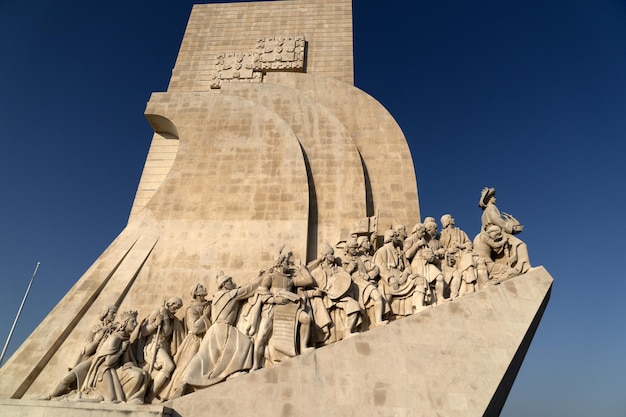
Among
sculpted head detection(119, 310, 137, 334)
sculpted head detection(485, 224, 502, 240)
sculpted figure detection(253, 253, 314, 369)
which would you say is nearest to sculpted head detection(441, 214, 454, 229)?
sculpted head detection(485, 224, 502, 240)

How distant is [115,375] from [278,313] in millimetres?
2178

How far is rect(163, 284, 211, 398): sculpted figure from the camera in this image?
5496mm

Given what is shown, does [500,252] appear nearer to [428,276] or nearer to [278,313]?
[428,276]

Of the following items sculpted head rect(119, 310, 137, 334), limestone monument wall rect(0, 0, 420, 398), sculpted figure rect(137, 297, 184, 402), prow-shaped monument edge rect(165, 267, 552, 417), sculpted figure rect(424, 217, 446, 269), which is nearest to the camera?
prow-shaped monument edge rect(165, 267, 552, 417)

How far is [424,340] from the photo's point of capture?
5.19 meters

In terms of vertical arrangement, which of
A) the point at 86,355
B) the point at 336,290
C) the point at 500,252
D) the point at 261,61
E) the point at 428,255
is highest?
the point at 261,61

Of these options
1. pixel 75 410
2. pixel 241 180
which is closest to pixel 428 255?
pixel 241 180

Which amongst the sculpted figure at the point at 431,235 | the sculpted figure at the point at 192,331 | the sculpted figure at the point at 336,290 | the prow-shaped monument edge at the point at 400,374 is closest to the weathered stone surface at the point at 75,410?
the prow-shaped monument edge at the point at 400,374

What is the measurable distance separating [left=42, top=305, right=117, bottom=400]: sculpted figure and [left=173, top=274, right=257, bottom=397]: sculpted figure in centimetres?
136

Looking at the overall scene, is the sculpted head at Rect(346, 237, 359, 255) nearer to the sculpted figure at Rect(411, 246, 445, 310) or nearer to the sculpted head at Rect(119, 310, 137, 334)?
the sculpted figure at Rect(411, 246, 445, 310)

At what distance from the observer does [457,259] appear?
22.6 ft

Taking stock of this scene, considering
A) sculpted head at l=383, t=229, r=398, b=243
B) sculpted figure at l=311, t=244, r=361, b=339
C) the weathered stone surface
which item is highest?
sculpted head at l=383, t=229, r=398, b=243

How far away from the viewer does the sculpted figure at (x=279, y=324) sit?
5.37 m

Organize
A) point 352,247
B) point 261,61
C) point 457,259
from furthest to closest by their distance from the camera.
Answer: point 261,61 < point 352,247 < point 457,259
